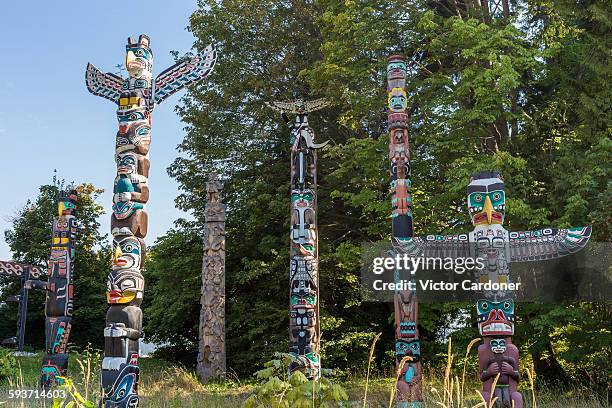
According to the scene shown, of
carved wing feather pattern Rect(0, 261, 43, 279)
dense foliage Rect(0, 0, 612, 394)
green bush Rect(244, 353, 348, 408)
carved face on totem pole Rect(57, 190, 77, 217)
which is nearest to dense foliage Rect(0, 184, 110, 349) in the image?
dense foliage Rect(0, 0, 612, 394)

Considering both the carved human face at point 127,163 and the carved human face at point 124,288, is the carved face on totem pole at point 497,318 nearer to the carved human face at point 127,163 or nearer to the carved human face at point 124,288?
the carved human face at point 124,288

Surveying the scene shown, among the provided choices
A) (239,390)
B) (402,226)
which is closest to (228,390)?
(239,390)

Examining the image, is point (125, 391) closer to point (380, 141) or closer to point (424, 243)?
point (424, 243)

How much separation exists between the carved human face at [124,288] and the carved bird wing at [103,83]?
2.63 metres

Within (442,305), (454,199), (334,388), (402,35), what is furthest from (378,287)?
(334,388)

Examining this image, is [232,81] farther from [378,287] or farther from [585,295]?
[585,295]

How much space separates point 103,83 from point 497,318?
644cm

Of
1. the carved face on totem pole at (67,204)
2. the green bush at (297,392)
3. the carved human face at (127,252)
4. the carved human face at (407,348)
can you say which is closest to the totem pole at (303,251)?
the carved human face at (407,348)

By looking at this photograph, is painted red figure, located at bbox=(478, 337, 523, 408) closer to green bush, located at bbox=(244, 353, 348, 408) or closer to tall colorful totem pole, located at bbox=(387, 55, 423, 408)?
tall colorful totem pole, located at bbox=(387, 55, 423, 408)

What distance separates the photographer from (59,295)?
39.9ft

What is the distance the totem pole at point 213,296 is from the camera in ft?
43.0

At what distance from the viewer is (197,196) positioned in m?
17.7

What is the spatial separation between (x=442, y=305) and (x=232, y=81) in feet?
30.8

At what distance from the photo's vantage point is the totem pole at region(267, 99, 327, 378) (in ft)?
31.1
